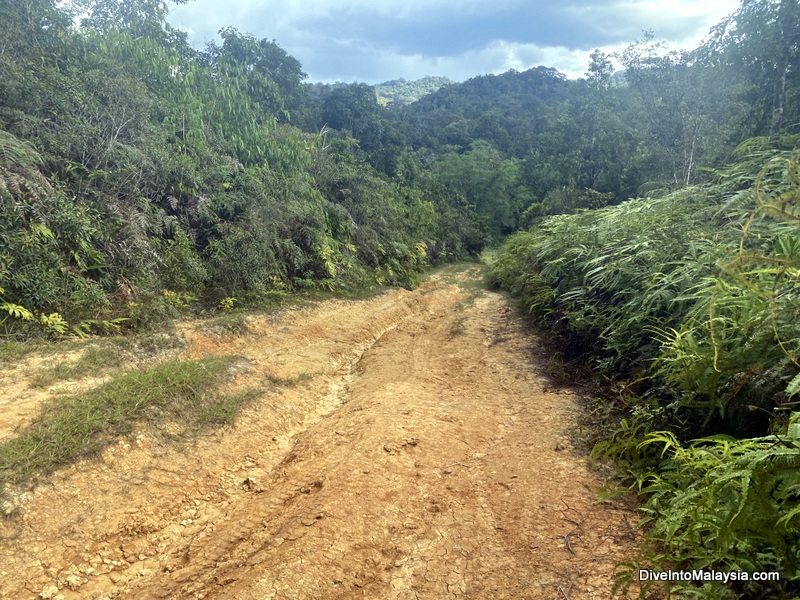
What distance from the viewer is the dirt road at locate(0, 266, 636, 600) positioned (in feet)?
10.5

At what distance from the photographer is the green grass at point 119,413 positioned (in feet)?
13.4

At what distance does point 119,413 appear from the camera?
4848 mm

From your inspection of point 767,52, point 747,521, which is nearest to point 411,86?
point 767,52

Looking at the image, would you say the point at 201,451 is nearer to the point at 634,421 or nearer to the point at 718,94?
the point at 634,421

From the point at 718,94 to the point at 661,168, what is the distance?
161 inches

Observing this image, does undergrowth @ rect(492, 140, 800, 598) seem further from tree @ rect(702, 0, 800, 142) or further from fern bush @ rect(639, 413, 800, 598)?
tree @ rect(702, 0, 800, 142)

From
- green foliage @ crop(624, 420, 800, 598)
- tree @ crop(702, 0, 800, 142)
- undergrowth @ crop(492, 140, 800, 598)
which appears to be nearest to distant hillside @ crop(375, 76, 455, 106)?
tree @ crop(702, 0, 800, 142)

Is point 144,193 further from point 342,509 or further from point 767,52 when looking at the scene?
point 767,52

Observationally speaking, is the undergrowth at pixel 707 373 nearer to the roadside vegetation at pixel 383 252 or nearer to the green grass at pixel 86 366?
the roadside vegetation at pixel 383 252

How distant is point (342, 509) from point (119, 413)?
108 inches

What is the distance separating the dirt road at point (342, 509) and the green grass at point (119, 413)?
0.20 m

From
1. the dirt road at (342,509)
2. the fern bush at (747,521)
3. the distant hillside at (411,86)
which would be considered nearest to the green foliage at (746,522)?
the fern bush at (747,521)

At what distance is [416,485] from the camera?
4293mm

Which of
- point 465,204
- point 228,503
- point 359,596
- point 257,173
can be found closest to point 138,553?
point 228,503
